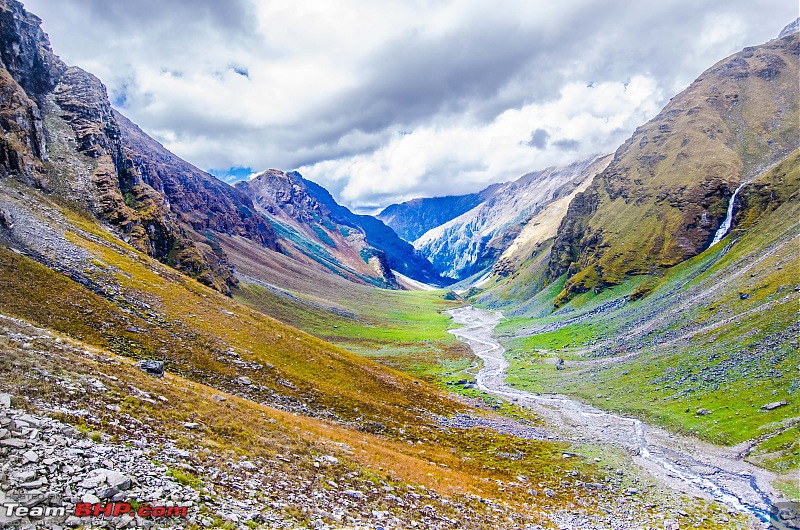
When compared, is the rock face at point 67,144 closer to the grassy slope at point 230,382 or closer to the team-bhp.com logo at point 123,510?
the grassy slope at point 230,382

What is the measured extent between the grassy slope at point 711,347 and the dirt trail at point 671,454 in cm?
211

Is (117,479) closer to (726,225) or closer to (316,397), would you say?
(316,397)

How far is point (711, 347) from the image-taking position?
65.9m

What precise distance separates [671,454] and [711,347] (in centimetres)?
3295

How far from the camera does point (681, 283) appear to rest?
117812 mm

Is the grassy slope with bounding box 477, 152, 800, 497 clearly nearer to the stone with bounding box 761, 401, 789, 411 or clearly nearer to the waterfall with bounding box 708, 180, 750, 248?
the stone with bounding box 761, 401, 789, 411

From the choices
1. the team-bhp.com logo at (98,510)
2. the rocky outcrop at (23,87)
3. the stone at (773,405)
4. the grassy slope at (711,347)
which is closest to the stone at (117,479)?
the team-bhp.com logo at (98,510)

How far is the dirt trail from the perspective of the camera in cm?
3297

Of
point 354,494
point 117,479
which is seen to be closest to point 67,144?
point 117,479

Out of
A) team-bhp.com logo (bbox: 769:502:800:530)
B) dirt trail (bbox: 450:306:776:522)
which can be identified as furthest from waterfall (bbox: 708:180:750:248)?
team-bhp.com logo (bbox: 769:502:800:530)

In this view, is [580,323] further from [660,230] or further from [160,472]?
[160,472]

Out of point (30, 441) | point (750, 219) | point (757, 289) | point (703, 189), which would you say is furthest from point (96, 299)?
point (703, 189)

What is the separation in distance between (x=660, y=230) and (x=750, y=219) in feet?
125

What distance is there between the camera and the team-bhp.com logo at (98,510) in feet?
35.2
